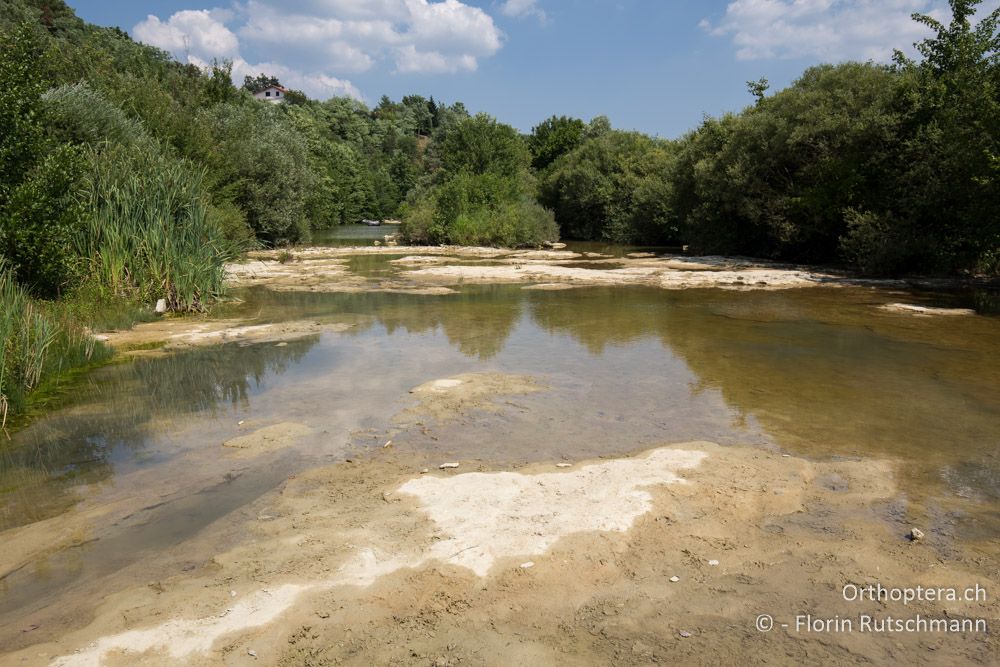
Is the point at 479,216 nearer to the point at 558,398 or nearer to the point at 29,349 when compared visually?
the point at 558,398

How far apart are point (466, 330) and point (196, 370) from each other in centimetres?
550

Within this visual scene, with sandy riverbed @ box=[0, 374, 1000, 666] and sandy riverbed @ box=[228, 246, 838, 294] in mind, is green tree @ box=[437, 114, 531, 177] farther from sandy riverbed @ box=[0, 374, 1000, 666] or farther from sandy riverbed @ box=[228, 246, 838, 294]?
sandy riverbed @ box=[0, 374, 1000, 666]

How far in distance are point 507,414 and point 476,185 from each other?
37821 mm

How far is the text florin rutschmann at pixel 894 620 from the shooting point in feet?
12.4

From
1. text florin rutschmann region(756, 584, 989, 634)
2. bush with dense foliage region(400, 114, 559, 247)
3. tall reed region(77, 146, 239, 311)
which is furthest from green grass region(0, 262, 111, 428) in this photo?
bush with dense foliage region(400, 114, 559, 247)

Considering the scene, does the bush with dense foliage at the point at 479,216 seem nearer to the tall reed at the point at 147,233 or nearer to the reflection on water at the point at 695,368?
the reflection on water at the point at 695,368

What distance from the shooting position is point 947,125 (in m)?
19.6

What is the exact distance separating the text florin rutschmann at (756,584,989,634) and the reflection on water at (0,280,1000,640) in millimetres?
1861

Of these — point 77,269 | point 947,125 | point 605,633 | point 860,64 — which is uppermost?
point 860,64

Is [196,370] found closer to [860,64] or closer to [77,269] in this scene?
[77,269]

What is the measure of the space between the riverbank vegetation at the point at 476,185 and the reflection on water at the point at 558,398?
197 centimetres

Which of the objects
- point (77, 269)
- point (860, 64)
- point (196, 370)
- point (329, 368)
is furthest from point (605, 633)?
point (860, 64)

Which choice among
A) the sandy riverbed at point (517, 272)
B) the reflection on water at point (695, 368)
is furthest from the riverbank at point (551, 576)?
the sandy riverbed at point (517, 272)

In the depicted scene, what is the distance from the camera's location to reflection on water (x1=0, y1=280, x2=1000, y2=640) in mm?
6336
